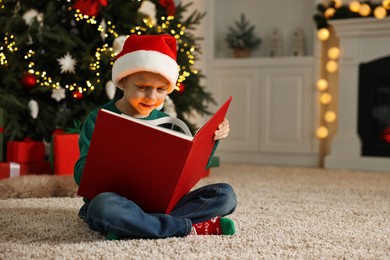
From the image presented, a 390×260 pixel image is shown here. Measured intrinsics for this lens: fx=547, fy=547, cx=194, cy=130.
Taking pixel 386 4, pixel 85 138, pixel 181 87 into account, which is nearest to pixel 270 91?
pixel 386 4

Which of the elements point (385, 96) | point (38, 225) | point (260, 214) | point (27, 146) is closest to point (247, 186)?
point (260, 214)

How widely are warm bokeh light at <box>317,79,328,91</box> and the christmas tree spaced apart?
130 cm

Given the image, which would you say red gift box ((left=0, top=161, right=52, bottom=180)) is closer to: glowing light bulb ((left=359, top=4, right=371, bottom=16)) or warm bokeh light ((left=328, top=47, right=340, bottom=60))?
warm bokeh light ((left=328, top=47, right=340, bottom=60))

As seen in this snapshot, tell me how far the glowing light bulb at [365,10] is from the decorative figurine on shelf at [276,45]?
67 centimetres

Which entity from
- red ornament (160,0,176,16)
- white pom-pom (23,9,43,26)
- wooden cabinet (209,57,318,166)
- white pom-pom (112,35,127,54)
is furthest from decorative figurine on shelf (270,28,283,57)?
white pom-pom (23,9,43,26)

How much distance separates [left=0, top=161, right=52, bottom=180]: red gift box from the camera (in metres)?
2.34

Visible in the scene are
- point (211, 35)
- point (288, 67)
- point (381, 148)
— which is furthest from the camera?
Answer: point (211, 35)

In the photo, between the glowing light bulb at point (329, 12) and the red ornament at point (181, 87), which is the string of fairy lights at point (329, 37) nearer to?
the glowing light bulb at point (329, 12)

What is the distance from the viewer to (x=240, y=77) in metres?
3.83

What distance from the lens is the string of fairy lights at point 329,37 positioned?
334 cm

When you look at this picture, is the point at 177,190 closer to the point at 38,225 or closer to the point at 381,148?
the point at 38,225

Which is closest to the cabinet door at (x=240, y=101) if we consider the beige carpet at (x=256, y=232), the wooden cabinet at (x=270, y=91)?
the wooden cabinet at (x=270, y=91)

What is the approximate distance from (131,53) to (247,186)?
122 centimetres

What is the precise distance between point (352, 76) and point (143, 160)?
2572 mm
